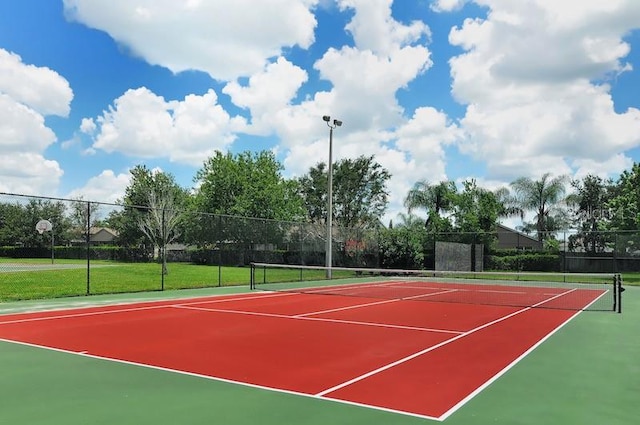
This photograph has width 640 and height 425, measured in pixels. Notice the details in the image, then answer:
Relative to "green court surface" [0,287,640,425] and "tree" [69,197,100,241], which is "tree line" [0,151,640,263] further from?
"green court surface" [0,287,640,425]

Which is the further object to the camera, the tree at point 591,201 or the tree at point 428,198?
the tree at point 591,201

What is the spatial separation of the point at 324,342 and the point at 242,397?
3.20m

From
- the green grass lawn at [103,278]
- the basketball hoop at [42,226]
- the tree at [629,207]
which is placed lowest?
the green grass lawn at [103,278]

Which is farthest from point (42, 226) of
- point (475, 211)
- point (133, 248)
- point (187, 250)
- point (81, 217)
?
point (475, 211)

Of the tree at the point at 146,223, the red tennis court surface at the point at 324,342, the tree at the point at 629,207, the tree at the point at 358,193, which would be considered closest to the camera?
the red tennis court surface at the point at 324,342

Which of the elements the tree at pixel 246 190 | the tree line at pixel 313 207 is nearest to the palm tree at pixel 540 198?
the tree line at pixel 313 207

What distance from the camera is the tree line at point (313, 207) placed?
17.0m

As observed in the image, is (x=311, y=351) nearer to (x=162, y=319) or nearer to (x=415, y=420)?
(x=415, y=420)

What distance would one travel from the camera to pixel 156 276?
72.4 feet

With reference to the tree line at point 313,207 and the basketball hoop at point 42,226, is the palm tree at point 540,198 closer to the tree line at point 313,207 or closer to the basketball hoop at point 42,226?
the tree line at point 313,207

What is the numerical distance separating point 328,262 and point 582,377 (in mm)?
18346

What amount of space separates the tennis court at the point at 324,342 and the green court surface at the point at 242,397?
0.21 metres

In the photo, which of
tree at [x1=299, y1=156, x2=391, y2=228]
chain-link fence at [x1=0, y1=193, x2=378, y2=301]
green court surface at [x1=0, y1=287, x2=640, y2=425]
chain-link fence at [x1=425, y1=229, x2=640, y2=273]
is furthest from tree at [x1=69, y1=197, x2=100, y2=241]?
tree at [x1=299, y1=156, x2=391, y2=228]

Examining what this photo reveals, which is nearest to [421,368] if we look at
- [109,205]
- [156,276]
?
[109,205]
